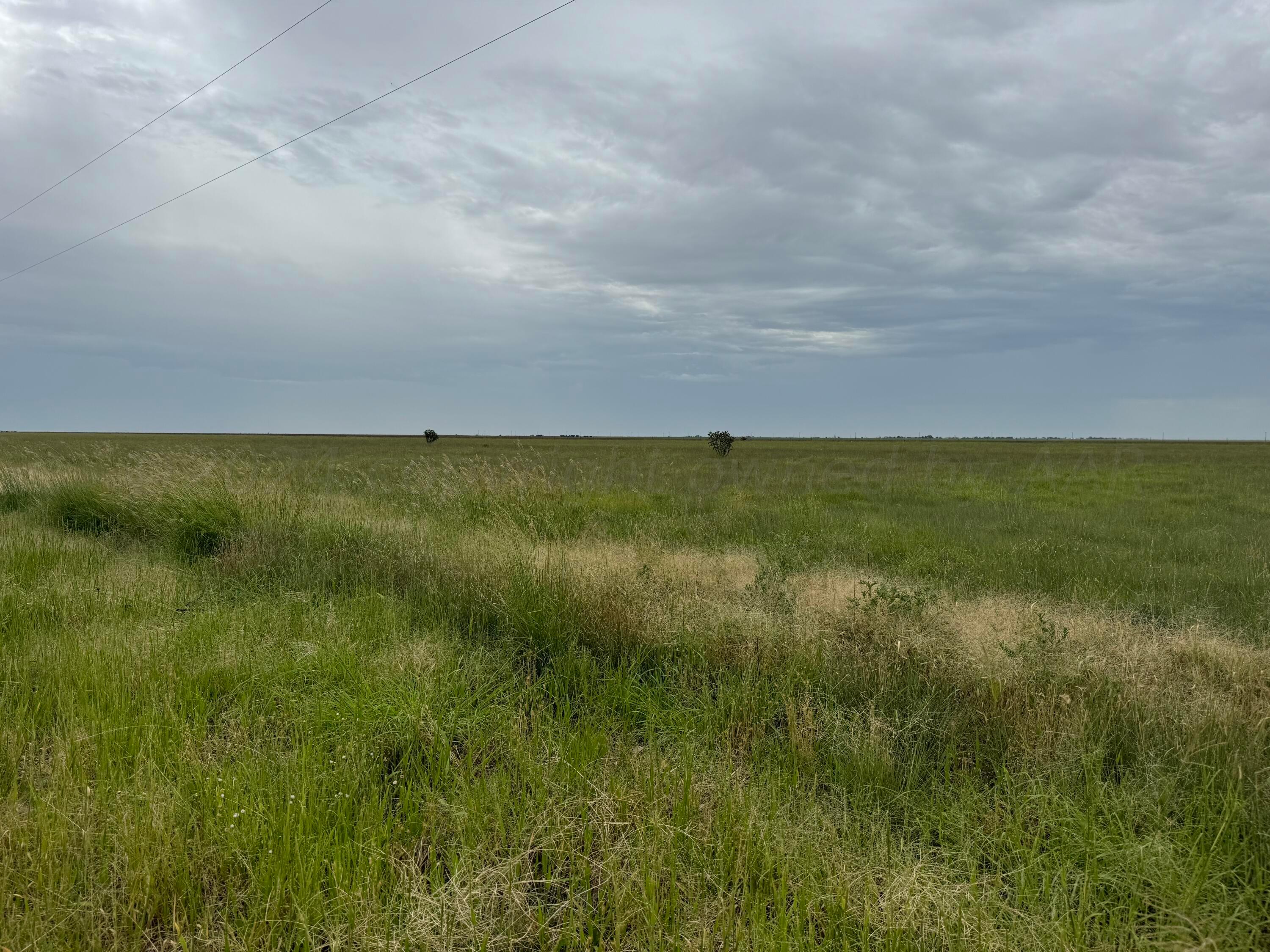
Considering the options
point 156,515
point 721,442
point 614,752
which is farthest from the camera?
point 721,442

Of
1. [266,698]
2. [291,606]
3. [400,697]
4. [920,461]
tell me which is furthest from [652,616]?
[920,461]

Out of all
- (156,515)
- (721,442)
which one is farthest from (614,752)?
(721,442)

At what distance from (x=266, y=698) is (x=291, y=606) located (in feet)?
7.31

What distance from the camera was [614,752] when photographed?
3.89m

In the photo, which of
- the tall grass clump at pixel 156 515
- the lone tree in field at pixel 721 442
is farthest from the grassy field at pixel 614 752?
the lone tree in field at pixel 721 442

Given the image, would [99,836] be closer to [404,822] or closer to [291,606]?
[404,822]

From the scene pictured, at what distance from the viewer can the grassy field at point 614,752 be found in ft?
8.44

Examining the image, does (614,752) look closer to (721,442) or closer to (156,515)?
(156,515)

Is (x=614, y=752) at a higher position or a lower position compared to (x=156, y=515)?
lower

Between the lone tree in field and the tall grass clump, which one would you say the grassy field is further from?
the lone tree in field

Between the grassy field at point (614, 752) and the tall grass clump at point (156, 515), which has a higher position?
the tall grass clump at point (156, 515)

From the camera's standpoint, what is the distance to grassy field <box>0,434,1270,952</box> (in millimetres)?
2572

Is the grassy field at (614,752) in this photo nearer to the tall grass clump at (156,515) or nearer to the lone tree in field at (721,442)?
the tall grass clump at (156,515)

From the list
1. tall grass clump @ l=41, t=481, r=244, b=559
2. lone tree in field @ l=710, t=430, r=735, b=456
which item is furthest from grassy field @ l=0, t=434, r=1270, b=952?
lone tree in field @ l=710, t=430, r=735, b=456
